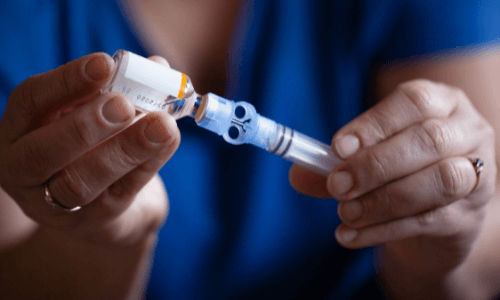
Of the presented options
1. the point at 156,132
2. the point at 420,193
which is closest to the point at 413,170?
the point at 420,193

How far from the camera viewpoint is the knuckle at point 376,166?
54 centimetres

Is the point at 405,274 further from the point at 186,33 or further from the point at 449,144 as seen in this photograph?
the point at 186,33

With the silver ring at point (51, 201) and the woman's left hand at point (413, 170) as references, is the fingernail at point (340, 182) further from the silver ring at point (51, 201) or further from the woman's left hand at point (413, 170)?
the silver ring at point (51, 201)

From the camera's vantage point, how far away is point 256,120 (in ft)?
1.83

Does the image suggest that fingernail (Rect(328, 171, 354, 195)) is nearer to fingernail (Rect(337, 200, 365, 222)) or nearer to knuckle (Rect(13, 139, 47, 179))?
fingernail (Rect(337, 200, 365, 222))

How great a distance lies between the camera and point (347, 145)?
1.85 ft

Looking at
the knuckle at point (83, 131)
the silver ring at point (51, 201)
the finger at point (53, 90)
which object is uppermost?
the finger at point (53, 90)

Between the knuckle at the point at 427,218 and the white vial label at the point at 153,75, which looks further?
the knuckle at the point at 427,218

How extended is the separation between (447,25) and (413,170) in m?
0.46

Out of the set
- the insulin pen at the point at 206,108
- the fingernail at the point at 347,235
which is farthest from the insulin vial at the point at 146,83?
the fingernail at the point at 347,235

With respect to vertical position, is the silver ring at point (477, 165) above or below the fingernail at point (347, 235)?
above

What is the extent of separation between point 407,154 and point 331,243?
1.63 ft

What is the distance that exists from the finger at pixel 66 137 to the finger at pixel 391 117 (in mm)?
357

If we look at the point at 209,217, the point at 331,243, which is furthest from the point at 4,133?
the point at 331,243
